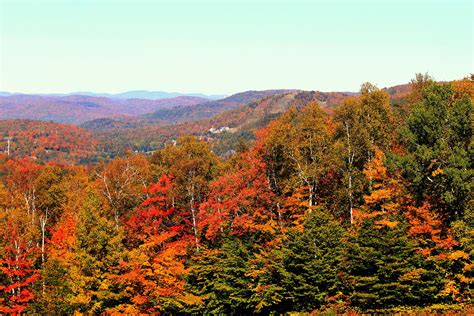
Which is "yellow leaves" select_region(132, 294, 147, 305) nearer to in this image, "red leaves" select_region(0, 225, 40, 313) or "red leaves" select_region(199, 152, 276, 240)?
"red leaves" select_region(199, 152, 276, 240)

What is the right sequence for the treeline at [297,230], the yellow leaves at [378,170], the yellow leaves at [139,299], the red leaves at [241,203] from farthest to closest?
the red leaves at [241,203] < the yellow leaves at [378,170] < the yellow leaves at [139,299] < the treeline at [297,230]

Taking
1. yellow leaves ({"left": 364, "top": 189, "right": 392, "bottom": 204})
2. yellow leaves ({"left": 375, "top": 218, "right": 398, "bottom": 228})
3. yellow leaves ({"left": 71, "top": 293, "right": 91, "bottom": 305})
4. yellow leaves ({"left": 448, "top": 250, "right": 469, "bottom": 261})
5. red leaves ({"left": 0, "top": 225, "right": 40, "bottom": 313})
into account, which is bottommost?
red leaves ({"left": 0, "top": 225, "right": 40, "bottom": 313})

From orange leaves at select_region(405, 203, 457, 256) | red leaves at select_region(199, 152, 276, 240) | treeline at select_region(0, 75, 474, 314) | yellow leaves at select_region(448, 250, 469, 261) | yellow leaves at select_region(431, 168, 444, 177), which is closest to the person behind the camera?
yellow leaves at select_region(448, 250, 469, 261)

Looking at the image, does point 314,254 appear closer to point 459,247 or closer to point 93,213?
point 459,247

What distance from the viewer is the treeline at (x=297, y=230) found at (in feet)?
115

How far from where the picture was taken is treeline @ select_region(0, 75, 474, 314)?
35031mm

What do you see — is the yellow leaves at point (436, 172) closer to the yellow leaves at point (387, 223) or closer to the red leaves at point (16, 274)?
the yellow leaves at point (387, 223)

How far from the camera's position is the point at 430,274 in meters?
34.1

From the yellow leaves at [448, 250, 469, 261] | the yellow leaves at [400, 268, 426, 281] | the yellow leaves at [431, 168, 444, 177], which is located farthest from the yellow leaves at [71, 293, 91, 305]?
the yellow leaves at [431, 168, 444, 177]

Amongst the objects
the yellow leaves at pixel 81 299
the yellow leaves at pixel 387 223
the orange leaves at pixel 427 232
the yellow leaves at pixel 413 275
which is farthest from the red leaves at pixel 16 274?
the orange leaves at pixel 427 232

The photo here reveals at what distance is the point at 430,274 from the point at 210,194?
91.8 feet

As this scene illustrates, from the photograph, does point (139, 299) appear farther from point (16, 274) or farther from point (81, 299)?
point (16, 274)

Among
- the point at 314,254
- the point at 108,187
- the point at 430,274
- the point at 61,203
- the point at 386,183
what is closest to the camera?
the point at 430,274

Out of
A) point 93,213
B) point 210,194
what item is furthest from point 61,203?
point 93,213
